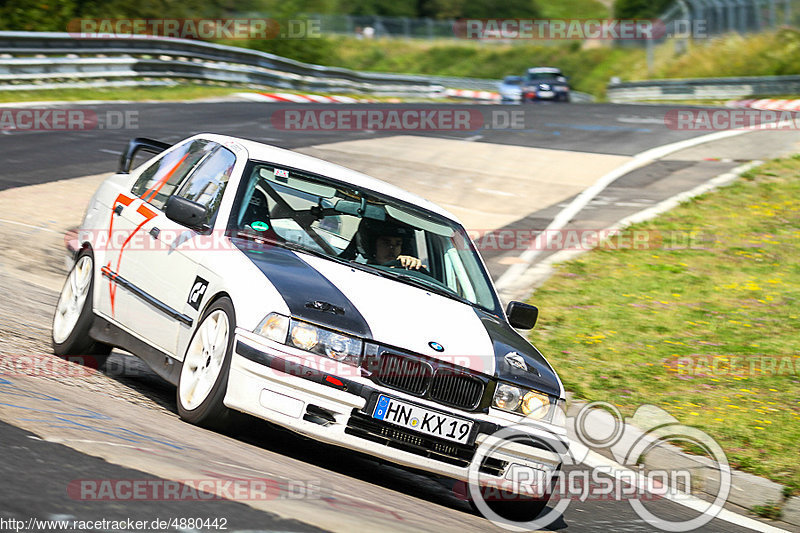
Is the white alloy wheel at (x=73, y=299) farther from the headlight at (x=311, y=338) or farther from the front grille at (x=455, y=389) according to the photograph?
the front grille at (x=455, y=389)

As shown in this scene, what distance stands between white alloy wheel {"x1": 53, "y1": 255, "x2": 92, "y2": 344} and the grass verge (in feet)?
12.8

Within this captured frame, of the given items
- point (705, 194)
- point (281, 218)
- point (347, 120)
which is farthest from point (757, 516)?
point (347, 120)

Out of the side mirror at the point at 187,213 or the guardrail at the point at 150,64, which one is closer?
the side mirror at the point at 187,213

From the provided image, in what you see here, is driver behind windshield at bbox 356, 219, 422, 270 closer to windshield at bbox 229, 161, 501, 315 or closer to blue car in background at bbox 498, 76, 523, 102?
windshield at bbox 229, 161, 501, 315

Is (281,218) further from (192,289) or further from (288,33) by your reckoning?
(288,33)

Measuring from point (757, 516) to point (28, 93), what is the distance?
20.0m

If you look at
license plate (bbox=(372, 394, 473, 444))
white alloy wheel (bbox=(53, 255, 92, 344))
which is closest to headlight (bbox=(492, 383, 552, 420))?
license plate (bbox=(372, 394, 473, 444))

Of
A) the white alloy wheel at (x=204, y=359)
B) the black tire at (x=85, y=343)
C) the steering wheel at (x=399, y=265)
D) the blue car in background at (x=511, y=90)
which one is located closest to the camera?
the white alloy wheel at (x=204, y=359)

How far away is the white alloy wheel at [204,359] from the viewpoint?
572 centimetres

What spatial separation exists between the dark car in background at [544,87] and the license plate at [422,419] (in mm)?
37807

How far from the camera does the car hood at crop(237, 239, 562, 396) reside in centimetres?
562

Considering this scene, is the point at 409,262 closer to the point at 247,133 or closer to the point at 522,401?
the point at 522,401

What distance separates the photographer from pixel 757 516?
23.5ft

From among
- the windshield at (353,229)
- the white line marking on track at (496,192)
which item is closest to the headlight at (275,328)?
the windshield at (353,229)
